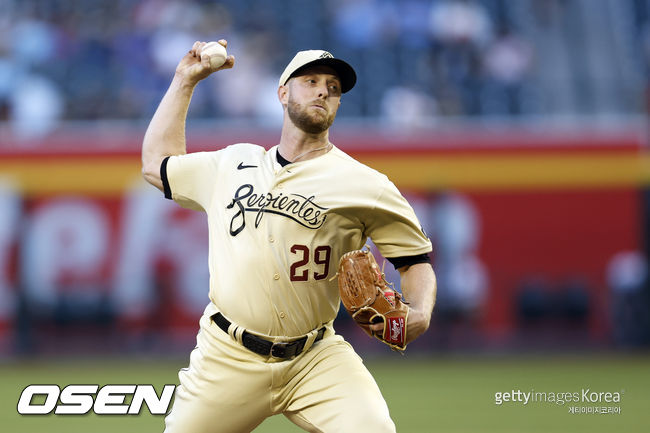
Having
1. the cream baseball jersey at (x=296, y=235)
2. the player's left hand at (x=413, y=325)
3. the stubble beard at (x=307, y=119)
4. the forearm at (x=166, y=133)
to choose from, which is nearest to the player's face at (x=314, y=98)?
the stubble beard at (x=307, y=119)

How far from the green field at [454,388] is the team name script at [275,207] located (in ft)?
11.9

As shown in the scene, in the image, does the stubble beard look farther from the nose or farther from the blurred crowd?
the blurred crowd

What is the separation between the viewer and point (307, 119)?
4.64 meters

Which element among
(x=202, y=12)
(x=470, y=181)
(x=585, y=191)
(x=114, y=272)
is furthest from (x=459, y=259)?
(x=202, y=12)

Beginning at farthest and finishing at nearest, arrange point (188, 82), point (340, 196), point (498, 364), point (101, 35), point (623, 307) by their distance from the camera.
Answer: point (101, 35), point (623, 307), point (498, 364), point (188, 82), point (340, 196)

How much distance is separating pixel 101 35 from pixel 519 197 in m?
6.44

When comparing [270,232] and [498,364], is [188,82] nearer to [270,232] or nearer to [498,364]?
[270,232]

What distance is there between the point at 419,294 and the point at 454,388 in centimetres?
570

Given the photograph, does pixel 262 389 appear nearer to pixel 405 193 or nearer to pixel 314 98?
pixel 314 98

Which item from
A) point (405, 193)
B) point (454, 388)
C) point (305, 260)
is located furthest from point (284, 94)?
point (405, 193)

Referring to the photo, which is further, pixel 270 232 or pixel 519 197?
pixel 519 197

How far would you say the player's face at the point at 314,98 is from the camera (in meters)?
4.64

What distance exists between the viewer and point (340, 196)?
4.52 meters

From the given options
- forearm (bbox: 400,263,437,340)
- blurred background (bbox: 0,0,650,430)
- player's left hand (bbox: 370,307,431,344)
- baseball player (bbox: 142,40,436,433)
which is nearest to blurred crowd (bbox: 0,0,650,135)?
blurred background (bbox: 0,0,650,430)
